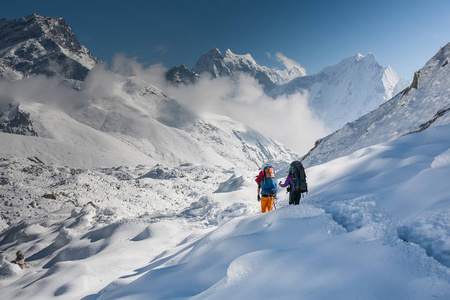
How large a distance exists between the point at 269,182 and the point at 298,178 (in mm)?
1319

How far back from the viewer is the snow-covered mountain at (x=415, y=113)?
1405 centimetres

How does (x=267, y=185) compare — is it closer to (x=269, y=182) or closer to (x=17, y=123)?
(x=269, y=182)

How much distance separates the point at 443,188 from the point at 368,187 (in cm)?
179

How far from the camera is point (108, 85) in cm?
15212

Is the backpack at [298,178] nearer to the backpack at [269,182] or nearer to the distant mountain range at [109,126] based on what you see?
the backpack at [269,182]

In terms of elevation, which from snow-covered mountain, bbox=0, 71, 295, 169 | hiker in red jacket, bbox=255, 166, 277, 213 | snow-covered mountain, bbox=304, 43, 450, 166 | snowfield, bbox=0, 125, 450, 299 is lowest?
snowfield, bbox=0, 125, 450, 299

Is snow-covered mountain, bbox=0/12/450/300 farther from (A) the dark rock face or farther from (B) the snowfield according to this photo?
(A) the dark rock face

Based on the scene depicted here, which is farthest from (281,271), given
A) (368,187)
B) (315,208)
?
(368,187)

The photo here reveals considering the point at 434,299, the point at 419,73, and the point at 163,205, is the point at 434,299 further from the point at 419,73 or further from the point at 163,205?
the point at 163,205

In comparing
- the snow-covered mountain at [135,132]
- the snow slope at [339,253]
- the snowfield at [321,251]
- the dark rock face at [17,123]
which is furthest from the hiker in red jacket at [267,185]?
the dark rock face at [17,123]

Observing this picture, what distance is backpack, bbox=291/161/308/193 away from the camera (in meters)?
6.54

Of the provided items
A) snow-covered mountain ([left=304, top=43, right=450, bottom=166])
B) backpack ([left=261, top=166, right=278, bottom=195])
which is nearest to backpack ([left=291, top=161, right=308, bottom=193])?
backpack ([left=261, top=166, right=278, bottom=195])

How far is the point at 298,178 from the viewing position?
21.7ft

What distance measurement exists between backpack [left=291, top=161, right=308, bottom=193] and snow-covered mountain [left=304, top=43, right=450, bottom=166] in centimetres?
922
